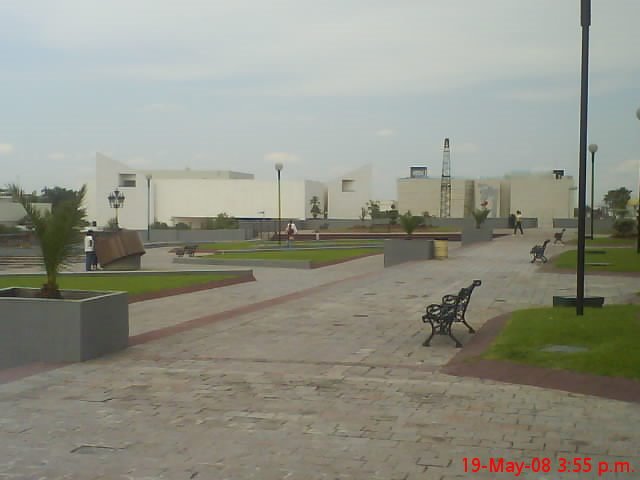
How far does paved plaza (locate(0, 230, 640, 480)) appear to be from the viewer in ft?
17.1

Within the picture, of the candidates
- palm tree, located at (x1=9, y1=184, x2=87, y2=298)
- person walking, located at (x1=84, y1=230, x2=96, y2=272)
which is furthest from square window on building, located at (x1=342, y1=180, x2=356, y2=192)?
palm tree, located at (x1=9, y1=184, x2=87, y2=298)

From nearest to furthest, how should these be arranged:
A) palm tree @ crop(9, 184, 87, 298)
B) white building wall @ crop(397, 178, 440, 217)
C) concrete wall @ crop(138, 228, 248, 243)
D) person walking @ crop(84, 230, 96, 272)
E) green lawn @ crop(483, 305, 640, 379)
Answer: green lawn @ crop(483, 305, 640, 379) < palm tree @ crop(9, 184, 87, 298) < person walking @ crop(84, 230, 96, 272) < concrete wall @ crop(138, 228, 248, 243) < white building wall @ crop(397, 178, 440, 217)

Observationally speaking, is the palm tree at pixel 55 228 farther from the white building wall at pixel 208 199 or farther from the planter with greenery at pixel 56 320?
the white building wall at pixel 208 199

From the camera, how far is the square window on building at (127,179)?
94.2 m

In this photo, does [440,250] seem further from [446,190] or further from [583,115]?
[446,190]

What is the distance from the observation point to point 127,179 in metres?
94.9

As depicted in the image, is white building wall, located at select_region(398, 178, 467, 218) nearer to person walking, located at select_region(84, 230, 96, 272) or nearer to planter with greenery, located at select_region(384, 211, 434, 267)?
planter with greenery, located at select_region(384, 211, 434, 267)

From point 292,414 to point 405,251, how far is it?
20.8m

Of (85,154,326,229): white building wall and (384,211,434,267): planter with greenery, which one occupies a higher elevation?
(85,154,326,229): white building wall

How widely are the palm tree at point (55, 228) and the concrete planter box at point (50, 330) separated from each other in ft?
1.95

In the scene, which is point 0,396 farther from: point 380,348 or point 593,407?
point 593,407

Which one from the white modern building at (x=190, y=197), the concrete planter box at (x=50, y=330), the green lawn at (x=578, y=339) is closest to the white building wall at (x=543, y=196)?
the white modern building at (x=190, y=197)

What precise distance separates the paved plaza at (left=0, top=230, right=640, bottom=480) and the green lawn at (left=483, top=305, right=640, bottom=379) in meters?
0.73

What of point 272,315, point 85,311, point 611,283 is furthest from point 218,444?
point 611,283
